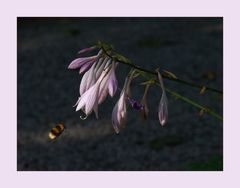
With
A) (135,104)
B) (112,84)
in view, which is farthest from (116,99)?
(112,84)

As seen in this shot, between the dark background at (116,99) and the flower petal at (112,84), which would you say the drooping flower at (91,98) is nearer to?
the flower petal at (112,84)

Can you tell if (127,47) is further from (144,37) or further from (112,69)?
(112,69)

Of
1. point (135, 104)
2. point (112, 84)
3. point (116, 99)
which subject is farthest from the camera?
point (116, 99)

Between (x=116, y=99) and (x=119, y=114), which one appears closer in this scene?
(x=119, y=114)

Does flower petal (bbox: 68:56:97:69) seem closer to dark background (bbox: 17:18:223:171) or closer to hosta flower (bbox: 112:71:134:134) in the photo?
hosta flower (bbox: 112:71:134:134)

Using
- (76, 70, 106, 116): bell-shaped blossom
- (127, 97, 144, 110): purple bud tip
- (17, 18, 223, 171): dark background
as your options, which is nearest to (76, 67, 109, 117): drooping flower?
(76, 70, 106, 116): bell-shaped blossom

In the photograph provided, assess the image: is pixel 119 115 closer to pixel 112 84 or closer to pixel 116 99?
pixel 112 84

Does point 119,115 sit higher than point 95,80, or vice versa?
point 95,80

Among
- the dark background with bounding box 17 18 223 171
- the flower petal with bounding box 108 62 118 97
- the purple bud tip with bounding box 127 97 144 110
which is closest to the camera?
the flower petal with bounding box 108 62 118 97

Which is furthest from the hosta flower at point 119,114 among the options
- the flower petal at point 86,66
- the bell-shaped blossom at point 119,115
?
the flower petal at point 86,66
